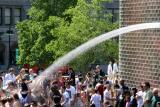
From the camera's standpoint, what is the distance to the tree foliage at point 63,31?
51656 mm

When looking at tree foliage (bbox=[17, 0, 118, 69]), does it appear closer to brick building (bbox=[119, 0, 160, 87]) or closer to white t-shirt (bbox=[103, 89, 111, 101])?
brick building (bbox=[119, 0, 160, 87])

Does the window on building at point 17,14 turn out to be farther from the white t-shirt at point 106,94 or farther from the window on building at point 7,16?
the white t-shirt at point 106,94

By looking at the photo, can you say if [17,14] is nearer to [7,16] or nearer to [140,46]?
[7,16]

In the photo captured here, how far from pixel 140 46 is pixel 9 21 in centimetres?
5187

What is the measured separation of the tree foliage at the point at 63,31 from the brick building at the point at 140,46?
1732 centimetres

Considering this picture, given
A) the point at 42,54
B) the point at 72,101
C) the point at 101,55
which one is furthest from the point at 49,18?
the point at 72,101

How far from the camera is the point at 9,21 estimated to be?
81.4 metres

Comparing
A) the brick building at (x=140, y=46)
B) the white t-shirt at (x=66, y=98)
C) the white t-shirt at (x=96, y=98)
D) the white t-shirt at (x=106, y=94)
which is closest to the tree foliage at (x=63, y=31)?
the brick building at (x=140, y=46)

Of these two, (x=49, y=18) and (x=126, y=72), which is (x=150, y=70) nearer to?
(x=126, y=72)

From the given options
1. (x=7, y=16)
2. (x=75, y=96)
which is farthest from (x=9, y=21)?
(x=75, y=96)

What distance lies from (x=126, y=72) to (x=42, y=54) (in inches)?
1213

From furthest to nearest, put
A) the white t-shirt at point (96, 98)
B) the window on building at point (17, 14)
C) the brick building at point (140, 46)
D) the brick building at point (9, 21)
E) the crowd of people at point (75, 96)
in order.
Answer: the window on building at point (17, 14) → the brick building at point (9, 21) → the brick building at point (140, 46) → the white t-shirt at point (96, 98) → the crowd of people at point (75, 96)

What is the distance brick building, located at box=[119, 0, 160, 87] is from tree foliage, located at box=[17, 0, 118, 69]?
17.3 m

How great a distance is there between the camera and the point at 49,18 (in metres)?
60.0
